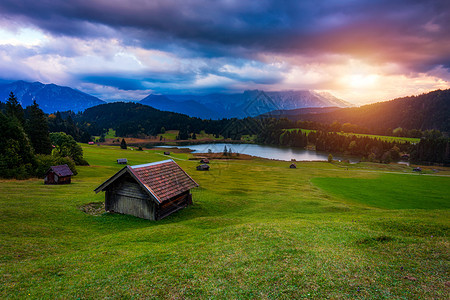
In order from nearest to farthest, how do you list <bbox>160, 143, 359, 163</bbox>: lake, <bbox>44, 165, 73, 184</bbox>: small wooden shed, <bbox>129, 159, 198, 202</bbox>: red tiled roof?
<bbox>129, 159, 198, 202</bbox>: red tiled roof < <bbox>44, 165, 73, 184</bbox>: small wooden shed < <bbox>160, 143, 359, 163</bbox>: lake

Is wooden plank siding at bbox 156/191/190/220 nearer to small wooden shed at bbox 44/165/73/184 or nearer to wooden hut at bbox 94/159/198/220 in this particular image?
wooden hut at bbox 94/159/198/220

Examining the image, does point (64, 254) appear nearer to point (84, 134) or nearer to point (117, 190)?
point (117, 190)

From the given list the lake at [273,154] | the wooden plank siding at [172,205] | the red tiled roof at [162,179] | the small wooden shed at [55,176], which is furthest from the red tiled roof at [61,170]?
the lake at [273,154]

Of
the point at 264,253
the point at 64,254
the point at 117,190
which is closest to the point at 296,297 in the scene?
the point at 264,253

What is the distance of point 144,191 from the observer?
21203 mm

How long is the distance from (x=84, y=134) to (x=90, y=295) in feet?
651

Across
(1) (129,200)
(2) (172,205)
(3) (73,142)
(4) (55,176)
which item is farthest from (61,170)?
(3) (73,142)

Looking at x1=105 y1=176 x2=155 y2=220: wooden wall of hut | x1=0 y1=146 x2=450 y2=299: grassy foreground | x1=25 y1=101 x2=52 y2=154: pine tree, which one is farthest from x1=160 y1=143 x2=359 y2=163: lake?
x1=0 y1=146 x2=450 y2=299: grassy foreground

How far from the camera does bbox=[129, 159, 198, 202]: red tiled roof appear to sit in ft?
68.4

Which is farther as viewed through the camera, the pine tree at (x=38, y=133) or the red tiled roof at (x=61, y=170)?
the pine tree at (x=38, y=133)

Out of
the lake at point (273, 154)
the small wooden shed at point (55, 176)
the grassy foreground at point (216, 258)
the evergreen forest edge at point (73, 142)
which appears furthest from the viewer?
the lake at point (273, 154)

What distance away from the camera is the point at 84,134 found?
175375mm

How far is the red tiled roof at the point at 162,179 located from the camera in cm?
2084

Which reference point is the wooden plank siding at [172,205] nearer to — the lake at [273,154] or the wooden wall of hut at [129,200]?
the wooden wall of hut at [129,200]
